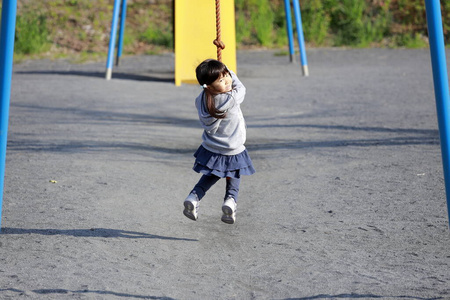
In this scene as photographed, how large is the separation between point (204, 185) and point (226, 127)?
39 cm

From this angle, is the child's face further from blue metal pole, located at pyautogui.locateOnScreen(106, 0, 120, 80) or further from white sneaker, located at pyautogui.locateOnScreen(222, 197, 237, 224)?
blue metal pole, located at pyautogui.locateOnScreen(106, 0, 120, 80)

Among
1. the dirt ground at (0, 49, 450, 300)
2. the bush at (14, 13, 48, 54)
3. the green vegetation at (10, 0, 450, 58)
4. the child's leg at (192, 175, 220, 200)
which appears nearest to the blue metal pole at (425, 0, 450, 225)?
the dirt ground at (0, 49, 450, 300)

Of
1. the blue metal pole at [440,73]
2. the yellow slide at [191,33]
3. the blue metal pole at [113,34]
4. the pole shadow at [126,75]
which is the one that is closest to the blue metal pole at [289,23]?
the yellow slide at [191,33]

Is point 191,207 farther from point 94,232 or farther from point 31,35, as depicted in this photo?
point 31,35

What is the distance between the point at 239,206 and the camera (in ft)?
16.3

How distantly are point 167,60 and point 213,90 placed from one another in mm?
10752

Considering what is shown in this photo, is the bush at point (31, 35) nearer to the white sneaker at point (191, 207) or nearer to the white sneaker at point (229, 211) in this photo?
the white sneaker at point (191, 207)

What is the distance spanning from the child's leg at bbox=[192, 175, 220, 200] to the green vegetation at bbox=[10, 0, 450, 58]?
12104 mm

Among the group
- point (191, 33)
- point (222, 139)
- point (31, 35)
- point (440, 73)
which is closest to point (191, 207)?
point (222, 139)

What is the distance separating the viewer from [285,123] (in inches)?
320

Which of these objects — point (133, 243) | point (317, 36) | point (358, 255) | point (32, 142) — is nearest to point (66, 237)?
point (133, 243)

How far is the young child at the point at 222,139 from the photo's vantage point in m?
3.99

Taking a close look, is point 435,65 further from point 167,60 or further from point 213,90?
point 167,60

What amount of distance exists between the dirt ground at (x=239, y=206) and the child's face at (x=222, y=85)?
89 cm
